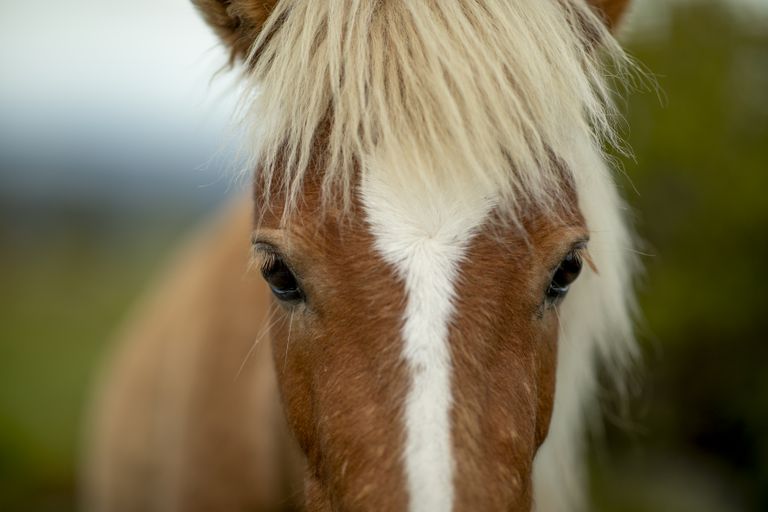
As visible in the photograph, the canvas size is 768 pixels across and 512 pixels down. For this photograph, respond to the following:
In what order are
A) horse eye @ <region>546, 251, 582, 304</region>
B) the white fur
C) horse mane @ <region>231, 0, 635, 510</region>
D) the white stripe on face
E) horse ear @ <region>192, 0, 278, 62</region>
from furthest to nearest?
1. the white fur
2. horse ear @ <region>192, 0, 278, 62</region>
3. horse eye @ <region>546, 251, 582, 304</region>
4. horse mane @ <region>231, 0, 635, 510</region>
5. the white stripe on face

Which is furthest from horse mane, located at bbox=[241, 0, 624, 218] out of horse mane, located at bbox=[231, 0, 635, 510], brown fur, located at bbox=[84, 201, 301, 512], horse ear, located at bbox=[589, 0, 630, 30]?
brown fur, located at bbox=[84, 201, 301, 512]

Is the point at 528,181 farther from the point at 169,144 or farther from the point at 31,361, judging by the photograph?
the point at 169,144

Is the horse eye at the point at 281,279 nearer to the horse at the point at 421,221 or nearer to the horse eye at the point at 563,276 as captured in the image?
the horse at the point at 421,221

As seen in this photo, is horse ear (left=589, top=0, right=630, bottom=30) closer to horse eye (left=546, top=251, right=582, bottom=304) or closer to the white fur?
the white fur

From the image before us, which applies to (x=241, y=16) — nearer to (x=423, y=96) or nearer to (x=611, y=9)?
(x=423, y=96)

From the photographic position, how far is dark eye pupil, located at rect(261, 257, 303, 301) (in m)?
2.02

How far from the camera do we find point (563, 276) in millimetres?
2033

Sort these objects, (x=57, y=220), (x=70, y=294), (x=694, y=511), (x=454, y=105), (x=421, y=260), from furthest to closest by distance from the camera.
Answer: (x=57, y=220)
(x=70, y=294)
(x=694, y=511)
(x=454, y=105)
(x=421, y=260)

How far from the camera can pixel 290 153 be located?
2.05 m

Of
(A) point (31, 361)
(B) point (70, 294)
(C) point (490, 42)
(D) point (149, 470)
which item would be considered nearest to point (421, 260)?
(C) point (490, 42)

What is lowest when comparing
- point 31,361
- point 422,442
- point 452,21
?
point 31,361

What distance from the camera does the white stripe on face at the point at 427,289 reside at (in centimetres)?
158

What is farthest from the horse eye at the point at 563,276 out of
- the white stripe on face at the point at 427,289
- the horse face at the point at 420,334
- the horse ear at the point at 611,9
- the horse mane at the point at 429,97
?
the horse ear at the point at 611,9

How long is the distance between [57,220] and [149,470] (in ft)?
68.8
